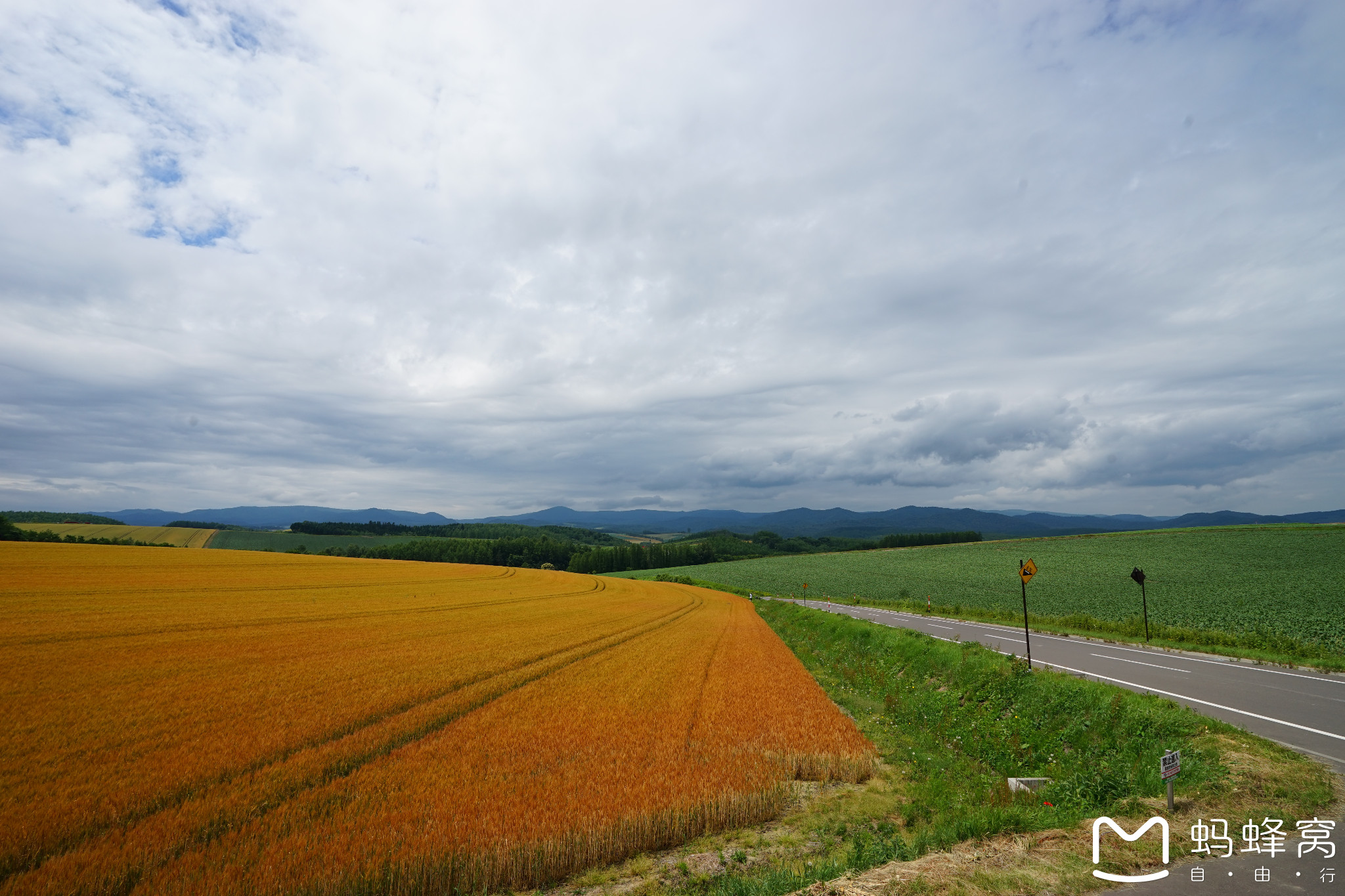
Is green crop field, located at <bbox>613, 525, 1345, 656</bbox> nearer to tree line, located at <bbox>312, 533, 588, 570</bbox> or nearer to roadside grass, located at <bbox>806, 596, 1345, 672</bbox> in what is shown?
roadside grass, located at <bbox>806, 596, 1345, 672</bbox>

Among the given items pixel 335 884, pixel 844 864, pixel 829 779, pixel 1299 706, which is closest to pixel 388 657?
pixel 335 884

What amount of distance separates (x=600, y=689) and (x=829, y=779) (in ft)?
23.7

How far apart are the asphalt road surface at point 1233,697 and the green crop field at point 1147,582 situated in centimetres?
427

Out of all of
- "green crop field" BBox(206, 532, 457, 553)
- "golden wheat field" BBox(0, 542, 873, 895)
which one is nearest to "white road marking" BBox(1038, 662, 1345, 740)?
"golden wheat field" BBox(0, 542, 873, 895)

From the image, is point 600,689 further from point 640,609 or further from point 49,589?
point 49,589

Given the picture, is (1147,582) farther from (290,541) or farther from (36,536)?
(290,541)

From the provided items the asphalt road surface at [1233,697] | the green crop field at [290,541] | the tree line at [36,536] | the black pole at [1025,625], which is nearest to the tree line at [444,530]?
the green crop field at [290,541]

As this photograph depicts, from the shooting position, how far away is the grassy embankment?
21.5 feet

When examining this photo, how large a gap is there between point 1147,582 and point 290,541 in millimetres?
132730

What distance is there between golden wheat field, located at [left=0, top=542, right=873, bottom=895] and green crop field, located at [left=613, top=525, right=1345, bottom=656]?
20590 millimetres

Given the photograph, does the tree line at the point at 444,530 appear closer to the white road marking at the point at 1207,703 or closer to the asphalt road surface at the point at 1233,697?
the asphalt road surface at the point at 1233,697

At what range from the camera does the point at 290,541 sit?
365 ft

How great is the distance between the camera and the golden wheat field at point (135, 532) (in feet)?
253

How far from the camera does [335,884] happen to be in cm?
635
